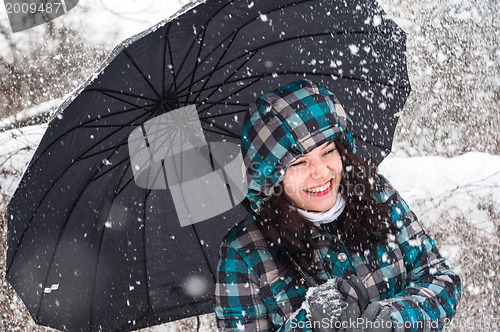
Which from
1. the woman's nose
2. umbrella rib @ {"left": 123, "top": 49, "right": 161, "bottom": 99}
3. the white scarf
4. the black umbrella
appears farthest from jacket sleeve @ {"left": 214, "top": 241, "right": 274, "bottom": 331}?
umbrella rib @ {"left": 123, "top": 49, "right": 161, "bottom": 99}

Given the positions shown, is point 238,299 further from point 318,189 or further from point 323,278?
point 318,189

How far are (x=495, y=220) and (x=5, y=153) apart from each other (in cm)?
463

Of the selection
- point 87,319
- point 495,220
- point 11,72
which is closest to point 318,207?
point 87,319

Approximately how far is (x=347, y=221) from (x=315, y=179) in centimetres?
28

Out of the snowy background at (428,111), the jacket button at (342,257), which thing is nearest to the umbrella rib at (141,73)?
the jacket button at (342,257)

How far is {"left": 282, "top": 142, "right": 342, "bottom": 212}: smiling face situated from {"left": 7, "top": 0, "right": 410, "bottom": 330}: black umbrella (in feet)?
1.73

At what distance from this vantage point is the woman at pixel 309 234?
1.62m

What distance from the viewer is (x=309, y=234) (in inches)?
69.0

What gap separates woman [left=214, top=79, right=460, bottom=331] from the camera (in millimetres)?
1621

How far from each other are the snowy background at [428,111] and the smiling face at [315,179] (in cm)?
297

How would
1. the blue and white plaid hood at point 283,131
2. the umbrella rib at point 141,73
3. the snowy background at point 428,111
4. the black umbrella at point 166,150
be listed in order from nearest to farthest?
the umbrella rib at point 141,73
the blue and white plaid hood at point 283,131
the black umbrella at point 166,150
the snowy background at point 428,111

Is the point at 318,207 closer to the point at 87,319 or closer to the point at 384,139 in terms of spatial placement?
the point at 384,139

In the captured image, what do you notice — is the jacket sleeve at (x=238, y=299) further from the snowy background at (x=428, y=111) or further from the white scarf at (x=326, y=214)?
the snowy background at (x=428, y=111)

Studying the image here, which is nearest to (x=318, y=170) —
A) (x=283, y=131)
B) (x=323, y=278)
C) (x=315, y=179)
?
(x=315, y=179)
